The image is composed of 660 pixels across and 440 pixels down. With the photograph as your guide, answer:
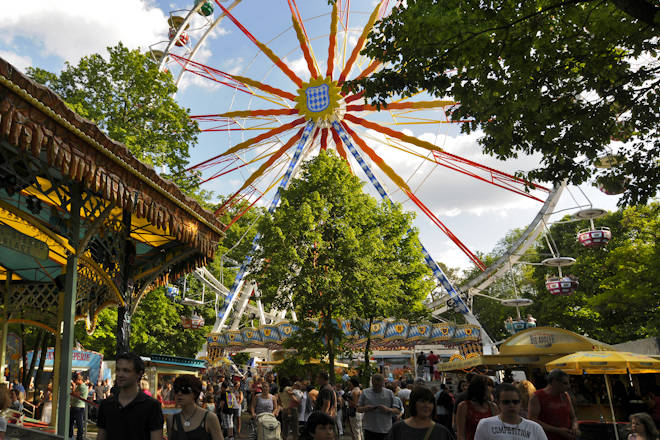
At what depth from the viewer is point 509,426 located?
12.1 feet

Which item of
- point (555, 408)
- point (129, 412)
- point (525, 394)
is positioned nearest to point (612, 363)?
point (525, 394)

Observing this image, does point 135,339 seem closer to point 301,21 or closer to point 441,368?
point 441,368

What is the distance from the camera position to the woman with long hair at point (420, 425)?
3662 mm

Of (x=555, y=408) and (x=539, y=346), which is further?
(x=539, y=346)

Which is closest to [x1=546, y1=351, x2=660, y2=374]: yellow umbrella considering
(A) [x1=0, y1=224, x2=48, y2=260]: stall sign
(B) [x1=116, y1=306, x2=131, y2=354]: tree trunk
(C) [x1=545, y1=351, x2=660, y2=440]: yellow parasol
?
(C) [x1=545, y1=351, x2=660, y2=440]: yellow parasol

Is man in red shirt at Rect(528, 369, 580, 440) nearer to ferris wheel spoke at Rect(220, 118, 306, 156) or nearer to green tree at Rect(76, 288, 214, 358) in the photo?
green tree at Rect(76, 288, 214, 358)

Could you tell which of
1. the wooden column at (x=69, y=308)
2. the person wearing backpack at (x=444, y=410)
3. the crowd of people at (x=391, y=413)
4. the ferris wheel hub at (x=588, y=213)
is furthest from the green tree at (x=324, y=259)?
the wooden column at (x=69, y=308)

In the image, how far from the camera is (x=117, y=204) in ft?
23.2

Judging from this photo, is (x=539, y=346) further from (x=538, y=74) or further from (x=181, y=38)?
(x=181, y=38)

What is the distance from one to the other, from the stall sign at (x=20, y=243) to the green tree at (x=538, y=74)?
505cm

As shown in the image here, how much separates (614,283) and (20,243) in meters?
30.0

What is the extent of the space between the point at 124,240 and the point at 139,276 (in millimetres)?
1394

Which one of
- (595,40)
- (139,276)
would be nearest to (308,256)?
(139,276)

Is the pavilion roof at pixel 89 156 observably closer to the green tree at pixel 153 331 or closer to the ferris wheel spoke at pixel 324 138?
the green tree at pixel 153 331
